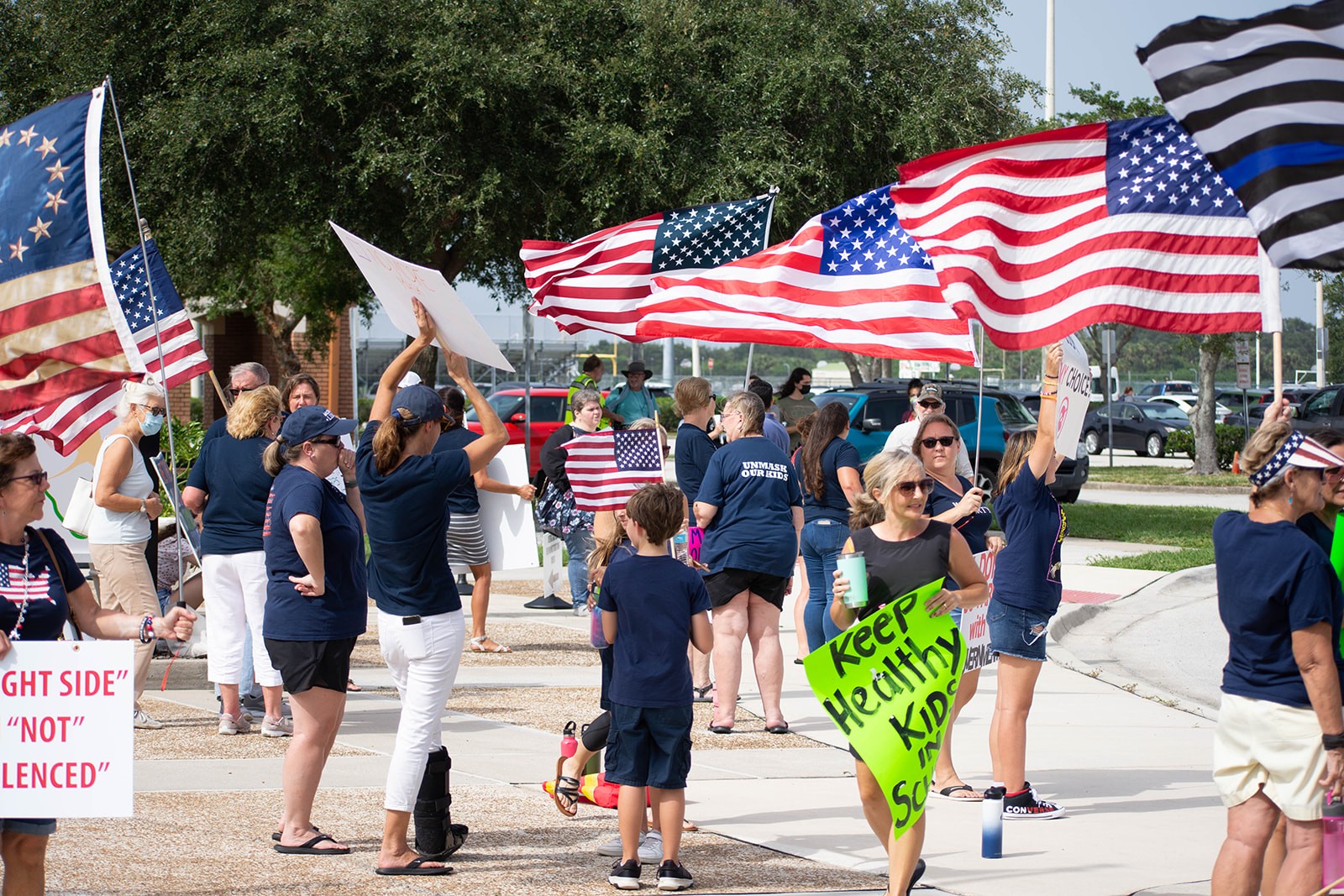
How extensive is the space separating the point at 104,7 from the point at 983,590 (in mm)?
16328

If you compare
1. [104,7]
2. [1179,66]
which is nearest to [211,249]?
[104,7]

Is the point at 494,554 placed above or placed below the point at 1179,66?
below

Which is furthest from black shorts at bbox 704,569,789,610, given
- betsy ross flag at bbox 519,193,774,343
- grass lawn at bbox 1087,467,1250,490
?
grass lawn at bbox 1087,467,1250,490

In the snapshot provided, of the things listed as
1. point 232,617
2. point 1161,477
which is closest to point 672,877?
point 232,617

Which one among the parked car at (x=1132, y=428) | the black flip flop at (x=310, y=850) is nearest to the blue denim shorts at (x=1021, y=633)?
the black flip flop at (x=310, y=850)

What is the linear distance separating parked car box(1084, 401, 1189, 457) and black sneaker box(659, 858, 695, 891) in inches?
1468

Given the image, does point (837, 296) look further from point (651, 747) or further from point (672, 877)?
point (672, 877)

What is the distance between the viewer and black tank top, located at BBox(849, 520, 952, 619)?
5.79 m

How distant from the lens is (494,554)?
39.2 feet

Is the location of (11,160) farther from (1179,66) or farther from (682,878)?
(1179,66)

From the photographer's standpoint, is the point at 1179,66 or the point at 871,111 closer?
the point at 1179,66

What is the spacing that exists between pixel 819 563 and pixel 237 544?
12.3 ft

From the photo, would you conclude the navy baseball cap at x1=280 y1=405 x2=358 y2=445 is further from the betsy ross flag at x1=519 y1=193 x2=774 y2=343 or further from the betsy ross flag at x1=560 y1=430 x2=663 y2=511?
the betsy ross flag at x1=519 y1=193 x2=774 y2=343

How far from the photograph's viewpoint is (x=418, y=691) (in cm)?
586
